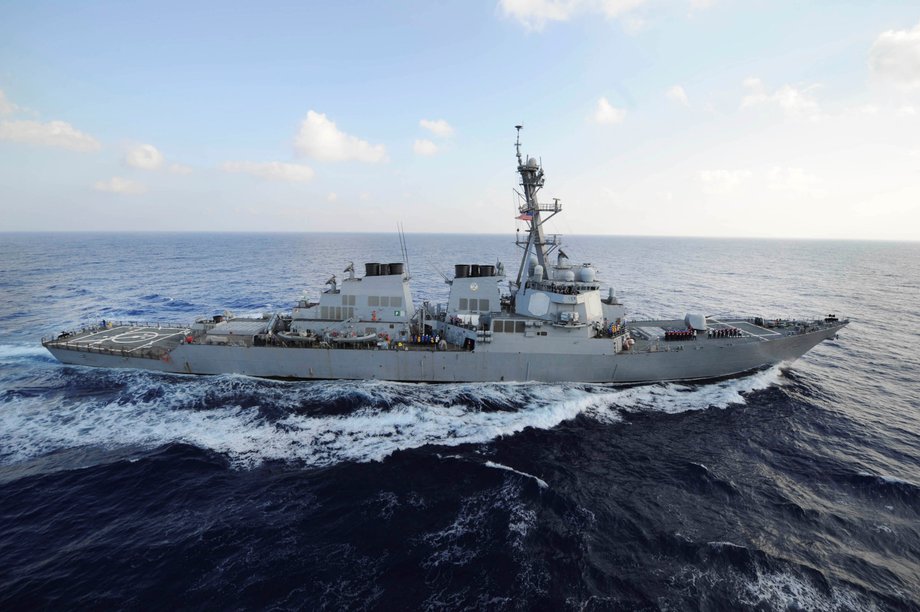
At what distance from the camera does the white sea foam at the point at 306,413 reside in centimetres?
1738

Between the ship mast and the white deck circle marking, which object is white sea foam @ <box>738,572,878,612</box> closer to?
the ship mast

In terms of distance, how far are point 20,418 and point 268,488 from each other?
1544cm

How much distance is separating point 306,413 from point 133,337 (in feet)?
55.3

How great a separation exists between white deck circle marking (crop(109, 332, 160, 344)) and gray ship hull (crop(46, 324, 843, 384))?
1967 millimetres

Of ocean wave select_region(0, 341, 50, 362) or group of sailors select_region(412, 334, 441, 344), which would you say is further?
ocean wave select_region(0, 341, 50, 362)

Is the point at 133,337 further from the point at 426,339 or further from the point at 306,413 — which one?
the point at 426,339

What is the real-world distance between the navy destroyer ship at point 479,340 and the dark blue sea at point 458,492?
3.57 ft

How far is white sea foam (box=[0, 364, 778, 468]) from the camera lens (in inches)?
684

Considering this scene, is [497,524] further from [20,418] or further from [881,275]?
[881,275]

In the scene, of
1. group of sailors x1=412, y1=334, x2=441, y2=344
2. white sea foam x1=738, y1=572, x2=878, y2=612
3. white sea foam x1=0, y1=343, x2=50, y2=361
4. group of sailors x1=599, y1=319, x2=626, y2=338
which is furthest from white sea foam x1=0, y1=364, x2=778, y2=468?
white sea foam x1=738, y1=572, x2=878, y2=612

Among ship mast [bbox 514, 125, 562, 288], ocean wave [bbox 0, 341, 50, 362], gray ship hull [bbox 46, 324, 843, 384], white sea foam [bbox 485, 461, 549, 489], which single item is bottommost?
white sea foam [bbox 485, 461, 549, 489]

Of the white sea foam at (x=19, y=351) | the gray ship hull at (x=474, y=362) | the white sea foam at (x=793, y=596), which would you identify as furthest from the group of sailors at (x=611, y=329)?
the white sea foam at (x=19, y=351)

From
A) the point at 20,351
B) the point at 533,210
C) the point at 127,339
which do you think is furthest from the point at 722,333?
the point at 20,351

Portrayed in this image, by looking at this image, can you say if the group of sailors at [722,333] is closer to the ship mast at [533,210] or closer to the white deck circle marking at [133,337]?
the ship mast at [533,210]
